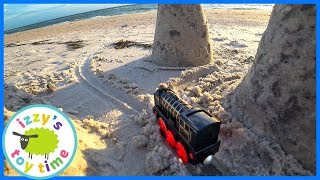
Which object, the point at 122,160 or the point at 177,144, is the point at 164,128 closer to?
the point at 177,144

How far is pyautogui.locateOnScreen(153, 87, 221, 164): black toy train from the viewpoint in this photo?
269 centimetres

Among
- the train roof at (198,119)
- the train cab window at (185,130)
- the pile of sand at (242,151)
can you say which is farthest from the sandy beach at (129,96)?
the train roof at (198,119)

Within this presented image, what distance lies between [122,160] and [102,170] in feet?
0.82

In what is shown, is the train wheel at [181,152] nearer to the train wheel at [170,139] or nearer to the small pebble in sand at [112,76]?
the train wheel at [170,139]

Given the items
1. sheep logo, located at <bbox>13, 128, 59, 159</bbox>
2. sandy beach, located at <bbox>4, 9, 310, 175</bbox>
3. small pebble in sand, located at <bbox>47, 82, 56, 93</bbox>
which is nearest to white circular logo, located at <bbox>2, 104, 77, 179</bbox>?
sheep logo, located at <bbox>13, 128, 59, 159</bbox>

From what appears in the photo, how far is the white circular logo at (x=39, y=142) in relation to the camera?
2371 millimetres

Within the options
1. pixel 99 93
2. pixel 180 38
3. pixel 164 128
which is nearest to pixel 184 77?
pixel 180 38

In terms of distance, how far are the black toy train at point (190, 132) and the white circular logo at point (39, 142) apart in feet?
3.26

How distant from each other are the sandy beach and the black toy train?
0.14 meters

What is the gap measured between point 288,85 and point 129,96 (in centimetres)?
221

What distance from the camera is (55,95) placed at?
4.57 metres

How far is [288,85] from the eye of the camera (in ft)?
9.55

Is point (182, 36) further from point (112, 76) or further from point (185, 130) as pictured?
point (185, 130)

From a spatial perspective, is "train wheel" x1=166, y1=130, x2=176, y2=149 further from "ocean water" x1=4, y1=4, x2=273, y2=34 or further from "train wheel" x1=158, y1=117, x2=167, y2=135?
"ocean water" x1=4, y1=4, x2=273, y2=34
